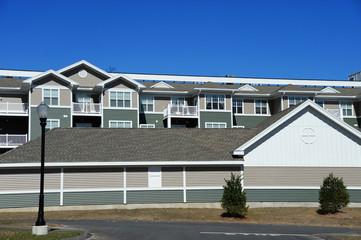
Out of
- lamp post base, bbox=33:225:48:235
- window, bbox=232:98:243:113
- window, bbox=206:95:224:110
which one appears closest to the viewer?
lamp post base, bbox=33:225:48:235

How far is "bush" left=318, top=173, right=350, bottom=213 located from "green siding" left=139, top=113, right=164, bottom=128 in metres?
24.6

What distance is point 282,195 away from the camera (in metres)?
28.9

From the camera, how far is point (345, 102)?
52.3 metres

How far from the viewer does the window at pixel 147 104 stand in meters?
48.4

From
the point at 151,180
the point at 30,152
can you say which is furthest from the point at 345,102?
the point at 30,152

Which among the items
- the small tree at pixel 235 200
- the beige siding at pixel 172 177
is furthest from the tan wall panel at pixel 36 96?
the small tree at pixel 235 200

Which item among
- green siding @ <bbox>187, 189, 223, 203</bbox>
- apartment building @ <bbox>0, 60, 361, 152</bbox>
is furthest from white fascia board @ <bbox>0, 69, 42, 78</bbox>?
green siding @ <bbox>187, 189, 223, 203</bbox>

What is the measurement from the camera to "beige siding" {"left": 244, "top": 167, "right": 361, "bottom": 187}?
2881cm

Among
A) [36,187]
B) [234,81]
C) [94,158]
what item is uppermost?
[234,81]

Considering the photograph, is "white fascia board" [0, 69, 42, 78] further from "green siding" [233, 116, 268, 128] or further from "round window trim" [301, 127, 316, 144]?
"round window trim" [301, 127, 316, 144]

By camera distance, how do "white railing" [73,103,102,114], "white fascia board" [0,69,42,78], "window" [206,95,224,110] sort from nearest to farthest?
"white railing" [73,103,102,114]
"window" [206,95,224,110]
"white fascia board" [0,69,42,78]

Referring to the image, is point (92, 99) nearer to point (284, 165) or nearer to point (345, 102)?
point (284, 165)

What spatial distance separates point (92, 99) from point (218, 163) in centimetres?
2194

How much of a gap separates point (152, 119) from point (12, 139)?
1433 centimetres
